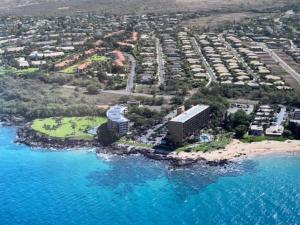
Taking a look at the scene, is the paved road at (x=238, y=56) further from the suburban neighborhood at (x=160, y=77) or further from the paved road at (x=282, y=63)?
the paved road at (x=282, y=63)

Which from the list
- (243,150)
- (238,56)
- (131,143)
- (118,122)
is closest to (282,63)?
(238,56)

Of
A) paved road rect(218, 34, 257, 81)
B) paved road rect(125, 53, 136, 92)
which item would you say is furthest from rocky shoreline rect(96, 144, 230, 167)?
paved road rect(218, 34, 257, 81)

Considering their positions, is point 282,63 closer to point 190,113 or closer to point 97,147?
point 190,113

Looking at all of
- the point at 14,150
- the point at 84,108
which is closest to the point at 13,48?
the point at 84,108

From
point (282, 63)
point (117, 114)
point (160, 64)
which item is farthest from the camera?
point (160, 64)

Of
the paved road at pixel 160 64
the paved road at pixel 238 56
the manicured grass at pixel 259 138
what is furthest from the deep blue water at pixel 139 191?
the paved road at pixel 238 56

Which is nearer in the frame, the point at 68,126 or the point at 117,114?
the point at 117,114

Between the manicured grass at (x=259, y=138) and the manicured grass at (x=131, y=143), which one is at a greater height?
the manicured grass at (x=259, y=138)

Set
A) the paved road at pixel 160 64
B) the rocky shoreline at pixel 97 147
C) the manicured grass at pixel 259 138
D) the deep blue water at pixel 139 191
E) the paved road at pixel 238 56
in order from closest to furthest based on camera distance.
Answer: the deep blue water at pixel 139 191 < the rocky shoreline at pixel 97 147 < the manicured grass at pixel 259 138 < the paved road at pixel 160 64 < the paved road at pixel 238 56
